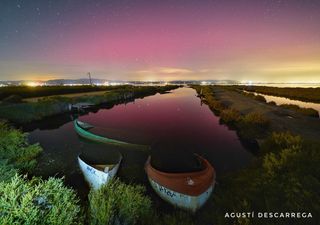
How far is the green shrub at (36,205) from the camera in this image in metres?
3.68

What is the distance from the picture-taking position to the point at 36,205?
412 cm

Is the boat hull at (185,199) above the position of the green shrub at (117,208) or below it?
below

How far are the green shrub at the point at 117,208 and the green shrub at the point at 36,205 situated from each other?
592 millimetres

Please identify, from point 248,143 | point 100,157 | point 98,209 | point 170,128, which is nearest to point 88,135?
point 100,157

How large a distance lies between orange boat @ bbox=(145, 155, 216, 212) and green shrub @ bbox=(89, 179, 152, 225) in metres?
1.48

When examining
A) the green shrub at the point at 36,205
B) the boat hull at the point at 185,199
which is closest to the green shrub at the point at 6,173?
the green shrub at the point at 36,205

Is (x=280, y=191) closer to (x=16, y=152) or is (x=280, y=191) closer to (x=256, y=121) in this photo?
(x=256, y=121)

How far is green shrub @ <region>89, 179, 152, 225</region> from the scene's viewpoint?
16.1 ft

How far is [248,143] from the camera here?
17.3m

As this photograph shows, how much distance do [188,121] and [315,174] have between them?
21.7m

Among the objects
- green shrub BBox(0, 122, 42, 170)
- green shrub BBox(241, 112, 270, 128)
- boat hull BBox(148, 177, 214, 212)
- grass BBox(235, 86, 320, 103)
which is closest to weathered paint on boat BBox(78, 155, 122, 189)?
boat hull BBox(148, 177, 214, 212)

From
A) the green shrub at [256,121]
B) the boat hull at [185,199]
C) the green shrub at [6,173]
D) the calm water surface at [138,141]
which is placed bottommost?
the calm water surface at [138,141]

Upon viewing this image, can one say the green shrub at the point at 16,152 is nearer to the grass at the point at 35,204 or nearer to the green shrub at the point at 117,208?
the grass at the point at 35,204

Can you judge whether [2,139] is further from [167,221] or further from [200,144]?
[200,144]
